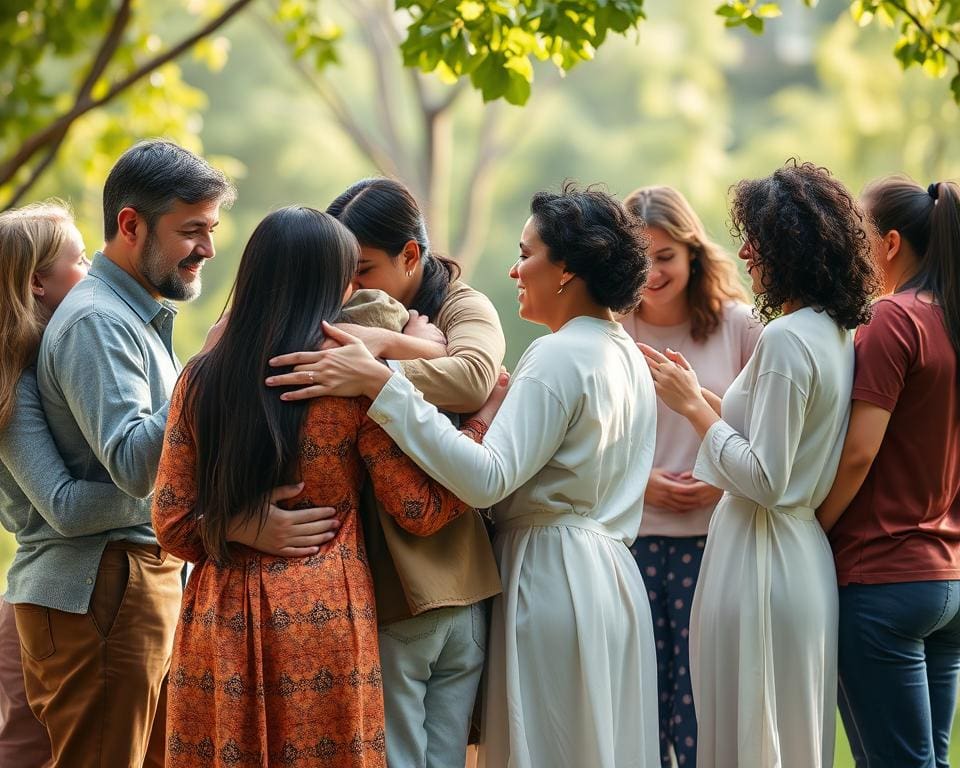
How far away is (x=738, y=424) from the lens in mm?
3295

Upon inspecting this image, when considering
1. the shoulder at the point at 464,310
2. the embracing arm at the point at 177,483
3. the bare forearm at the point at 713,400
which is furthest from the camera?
the bare forearm at the point at 713,400

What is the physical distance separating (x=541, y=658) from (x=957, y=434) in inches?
51.5

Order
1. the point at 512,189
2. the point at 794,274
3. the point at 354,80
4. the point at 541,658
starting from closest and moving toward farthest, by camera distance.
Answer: the point at 541,658
the point at 794,274
the point at 512,189
the point at 354,80

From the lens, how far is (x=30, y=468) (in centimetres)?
321

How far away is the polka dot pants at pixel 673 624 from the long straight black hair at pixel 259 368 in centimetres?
162

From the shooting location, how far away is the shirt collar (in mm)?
3322

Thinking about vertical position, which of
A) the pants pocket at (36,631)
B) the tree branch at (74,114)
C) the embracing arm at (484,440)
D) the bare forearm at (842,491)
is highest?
the tree branch at (74,114)

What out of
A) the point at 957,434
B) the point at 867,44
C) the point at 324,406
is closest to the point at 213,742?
the point at 324,406

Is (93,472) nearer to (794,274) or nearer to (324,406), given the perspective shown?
(324,406)

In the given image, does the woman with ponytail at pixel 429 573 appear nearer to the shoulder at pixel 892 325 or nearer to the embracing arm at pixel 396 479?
the embracing arm at pixel 396 479

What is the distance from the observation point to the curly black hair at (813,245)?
312cm

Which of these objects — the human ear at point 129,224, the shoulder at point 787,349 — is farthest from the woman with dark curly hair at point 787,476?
the human ear at point 129,224

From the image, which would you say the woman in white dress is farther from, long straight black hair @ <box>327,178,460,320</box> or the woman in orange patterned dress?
long straight black hair @ <box>327,178,460,320</box>

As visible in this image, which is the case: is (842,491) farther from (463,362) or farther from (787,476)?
(463,362)
